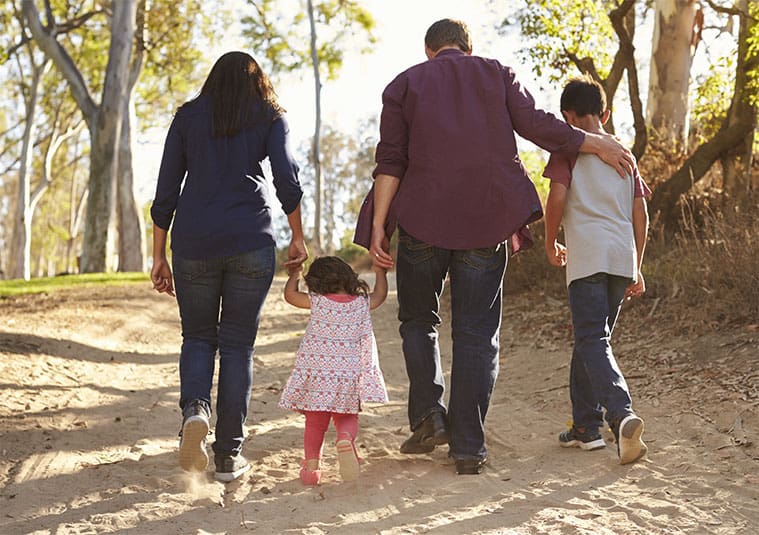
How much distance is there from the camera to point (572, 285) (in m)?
4.82

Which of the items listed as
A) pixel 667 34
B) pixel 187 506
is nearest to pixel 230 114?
pixel 187 506

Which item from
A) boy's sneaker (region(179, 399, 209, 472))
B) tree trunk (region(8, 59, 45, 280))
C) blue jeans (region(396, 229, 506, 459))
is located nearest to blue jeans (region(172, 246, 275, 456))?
boy's sneaker (region(179, 399, 209, 472))

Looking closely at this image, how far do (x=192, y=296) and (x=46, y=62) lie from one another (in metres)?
25.0

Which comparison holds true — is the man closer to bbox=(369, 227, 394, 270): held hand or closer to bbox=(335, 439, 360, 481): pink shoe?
bbox=(369, 227, 394, 270): held hand

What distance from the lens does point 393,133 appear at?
460 centimetres

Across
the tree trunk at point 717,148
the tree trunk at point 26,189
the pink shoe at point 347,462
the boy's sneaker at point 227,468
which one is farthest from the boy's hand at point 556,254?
the tree trunk at point 26,189

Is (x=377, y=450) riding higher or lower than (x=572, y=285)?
lower

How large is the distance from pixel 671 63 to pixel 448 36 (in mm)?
10986

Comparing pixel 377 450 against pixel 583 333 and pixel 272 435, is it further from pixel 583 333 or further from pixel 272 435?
pixel 583 333

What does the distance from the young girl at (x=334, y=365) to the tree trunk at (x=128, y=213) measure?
18955 millimetres

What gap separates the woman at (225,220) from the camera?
176 inches

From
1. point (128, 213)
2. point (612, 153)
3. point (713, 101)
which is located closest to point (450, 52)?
point (612, 153)

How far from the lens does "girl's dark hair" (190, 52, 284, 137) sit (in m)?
4.50

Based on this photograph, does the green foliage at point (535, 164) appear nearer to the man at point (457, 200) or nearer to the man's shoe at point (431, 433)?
the man at point (457, 200)
